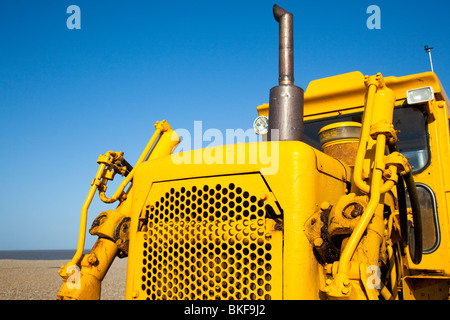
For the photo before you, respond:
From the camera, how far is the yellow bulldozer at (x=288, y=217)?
1904 mm

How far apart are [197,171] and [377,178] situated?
0.90 meters

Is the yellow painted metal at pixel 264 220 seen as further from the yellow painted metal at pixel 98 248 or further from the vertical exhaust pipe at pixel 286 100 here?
the vertical exhaust pipe at pixel 286 100

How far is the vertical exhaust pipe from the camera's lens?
8.02ft

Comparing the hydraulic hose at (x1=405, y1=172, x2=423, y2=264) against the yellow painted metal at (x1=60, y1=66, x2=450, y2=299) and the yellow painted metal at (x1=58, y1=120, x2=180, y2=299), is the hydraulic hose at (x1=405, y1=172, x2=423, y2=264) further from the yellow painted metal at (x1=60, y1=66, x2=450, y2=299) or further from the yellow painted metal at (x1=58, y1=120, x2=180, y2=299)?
the yellow painted metal at (x1=58, y1=120, x2=180, y2=299)

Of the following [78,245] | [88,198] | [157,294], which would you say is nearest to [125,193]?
[88,198]

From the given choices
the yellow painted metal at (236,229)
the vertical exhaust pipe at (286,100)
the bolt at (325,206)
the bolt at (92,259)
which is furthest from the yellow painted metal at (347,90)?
the bolt at (92,259)

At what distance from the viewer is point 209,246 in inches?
81.7

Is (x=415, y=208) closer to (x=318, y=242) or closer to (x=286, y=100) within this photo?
(x=318, y=242)

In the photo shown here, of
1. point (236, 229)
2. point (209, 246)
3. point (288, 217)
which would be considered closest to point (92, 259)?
point (209, 246)

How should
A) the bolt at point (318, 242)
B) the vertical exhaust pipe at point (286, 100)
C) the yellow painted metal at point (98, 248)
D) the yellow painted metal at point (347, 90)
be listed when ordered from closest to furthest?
1. the bolt at point (318, 242)
2. the vertical exhaust pipe at point (286, 100)
3. the yellow painted metal at point (98, 248)
4. the yellow painted metal at point (347, 90)

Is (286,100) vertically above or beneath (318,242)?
above

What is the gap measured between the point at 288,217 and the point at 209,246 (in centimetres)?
42

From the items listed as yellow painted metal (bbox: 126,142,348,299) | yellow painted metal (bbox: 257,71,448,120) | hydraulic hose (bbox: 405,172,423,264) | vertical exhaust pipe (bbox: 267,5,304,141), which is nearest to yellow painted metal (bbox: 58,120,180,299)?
yellow painted metal (bbox: 126,142,348,299)

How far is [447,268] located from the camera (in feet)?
9.13
